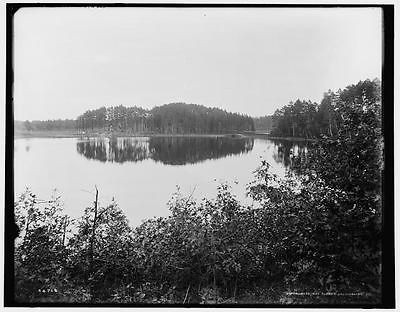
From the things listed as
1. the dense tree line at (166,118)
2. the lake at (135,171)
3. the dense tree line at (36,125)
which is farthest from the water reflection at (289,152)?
the dense tree line at (36,125)

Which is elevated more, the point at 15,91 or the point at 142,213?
the point at 15,91

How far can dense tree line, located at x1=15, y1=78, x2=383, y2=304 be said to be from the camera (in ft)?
10.8

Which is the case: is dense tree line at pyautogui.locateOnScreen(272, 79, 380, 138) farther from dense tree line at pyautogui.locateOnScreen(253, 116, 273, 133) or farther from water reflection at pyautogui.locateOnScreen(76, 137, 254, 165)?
water reflection at pyautogui.locateOnScreen(76, 137, 254, 165)

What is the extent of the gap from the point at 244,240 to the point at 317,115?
1202mm

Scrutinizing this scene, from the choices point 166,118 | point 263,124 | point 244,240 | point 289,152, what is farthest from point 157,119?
point 244,240

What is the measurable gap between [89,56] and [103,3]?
45 cm

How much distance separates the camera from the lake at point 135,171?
11.1 feet

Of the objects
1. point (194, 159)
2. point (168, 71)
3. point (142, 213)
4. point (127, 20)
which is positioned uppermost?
point (127, 20)

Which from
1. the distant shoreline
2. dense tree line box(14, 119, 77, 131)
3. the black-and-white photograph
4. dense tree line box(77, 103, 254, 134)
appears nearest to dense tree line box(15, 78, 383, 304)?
the black-and-white photograph

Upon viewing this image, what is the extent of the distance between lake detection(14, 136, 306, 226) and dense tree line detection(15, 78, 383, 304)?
84mm

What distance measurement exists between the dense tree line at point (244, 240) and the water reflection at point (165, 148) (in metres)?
0.31

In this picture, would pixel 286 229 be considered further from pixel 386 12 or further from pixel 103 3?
pixel 103 3

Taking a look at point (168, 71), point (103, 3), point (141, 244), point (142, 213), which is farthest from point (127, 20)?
point (141, 244)

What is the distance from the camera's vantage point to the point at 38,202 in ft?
11.2
